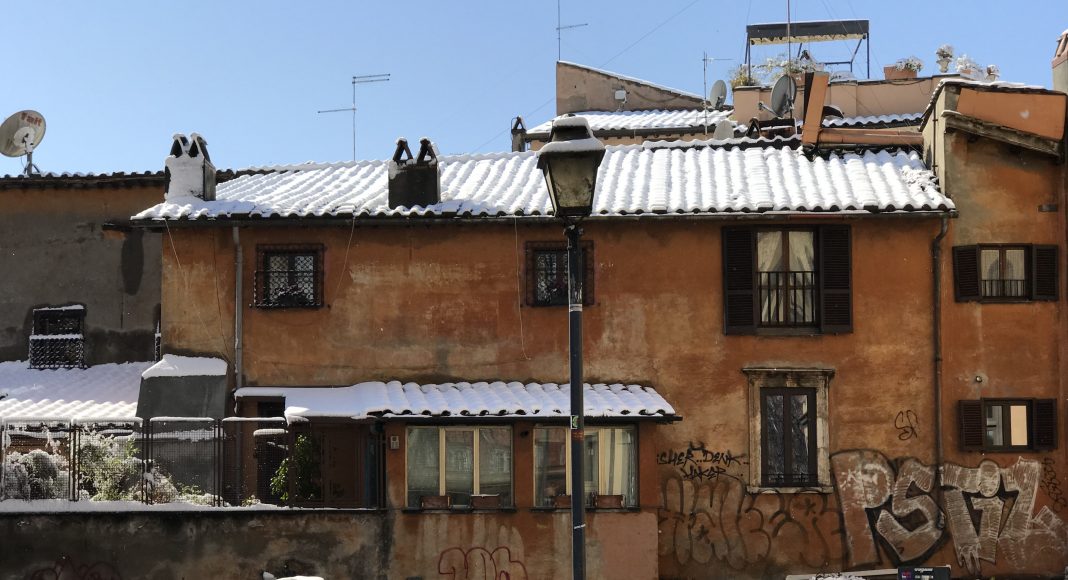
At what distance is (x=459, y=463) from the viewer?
19.1 m

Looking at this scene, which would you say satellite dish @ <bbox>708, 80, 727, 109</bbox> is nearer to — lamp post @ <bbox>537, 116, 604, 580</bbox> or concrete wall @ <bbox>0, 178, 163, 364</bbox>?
concrete wall @ <bbox>0, 178, 163, 364</bbox>

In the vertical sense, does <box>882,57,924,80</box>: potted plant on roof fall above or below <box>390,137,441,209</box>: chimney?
above

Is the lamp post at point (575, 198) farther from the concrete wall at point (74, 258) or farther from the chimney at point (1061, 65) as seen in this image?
the concrete wall at point (74, 258)

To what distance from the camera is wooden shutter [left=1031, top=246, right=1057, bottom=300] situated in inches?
798

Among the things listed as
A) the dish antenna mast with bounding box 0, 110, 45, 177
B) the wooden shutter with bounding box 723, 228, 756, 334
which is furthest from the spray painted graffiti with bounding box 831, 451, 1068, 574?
the dish antenna mast with bounding box 0, 110, 45, 177

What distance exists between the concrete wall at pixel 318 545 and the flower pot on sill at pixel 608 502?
0.61ft

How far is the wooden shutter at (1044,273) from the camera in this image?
20266 millimetres

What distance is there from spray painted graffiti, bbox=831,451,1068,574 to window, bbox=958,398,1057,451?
1.03 feet

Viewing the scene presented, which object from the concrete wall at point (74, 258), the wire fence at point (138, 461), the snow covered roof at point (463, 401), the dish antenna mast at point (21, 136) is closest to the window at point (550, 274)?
the snow covered roof at point (463, 401)

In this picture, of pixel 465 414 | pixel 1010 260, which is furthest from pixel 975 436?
pixel 465 414

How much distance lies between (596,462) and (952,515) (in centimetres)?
593

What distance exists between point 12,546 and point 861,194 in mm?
14312

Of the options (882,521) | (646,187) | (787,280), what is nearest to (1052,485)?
(882,521)

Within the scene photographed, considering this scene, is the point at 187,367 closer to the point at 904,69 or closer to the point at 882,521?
the point at 882,521
